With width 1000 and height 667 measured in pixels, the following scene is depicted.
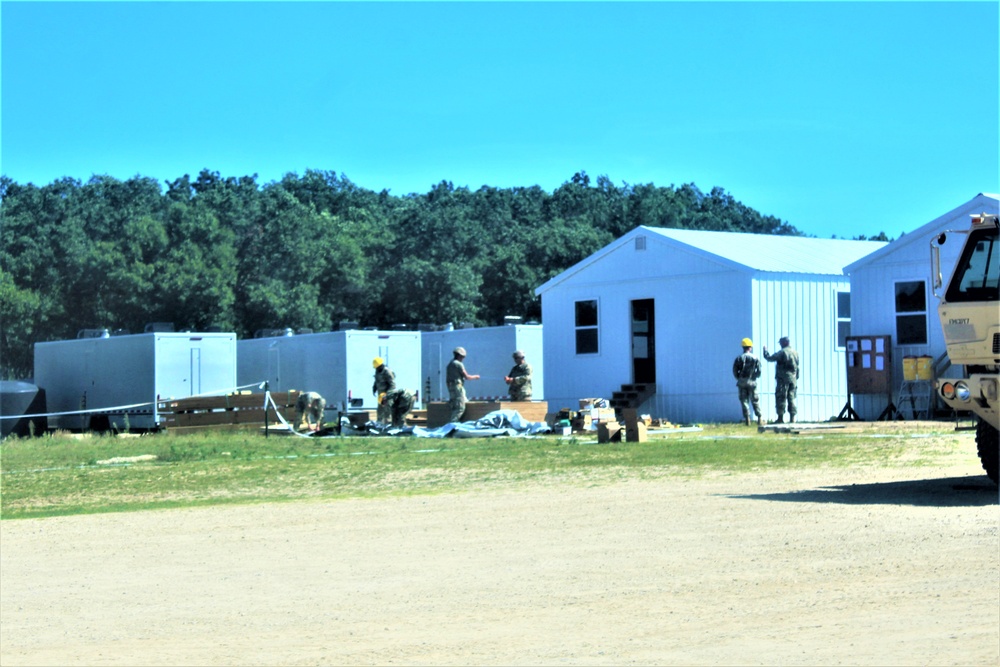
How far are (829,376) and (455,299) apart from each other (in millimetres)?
31663

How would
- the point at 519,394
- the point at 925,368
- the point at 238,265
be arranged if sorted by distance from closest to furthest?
the point at 925,368 < the point at 519,394 < the point at 238,265

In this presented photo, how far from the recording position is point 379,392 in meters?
28.1

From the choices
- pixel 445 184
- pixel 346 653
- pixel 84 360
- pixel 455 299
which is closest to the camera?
pixel 346 653

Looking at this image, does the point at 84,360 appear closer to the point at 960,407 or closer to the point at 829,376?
the point at 829,376

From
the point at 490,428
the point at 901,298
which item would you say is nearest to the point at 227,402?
the point at 490,428

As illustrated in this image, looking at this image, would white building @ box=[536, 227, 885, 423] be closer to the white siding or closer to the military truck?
the white siding

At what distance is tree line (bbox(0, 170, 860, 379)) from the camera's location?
189 ft

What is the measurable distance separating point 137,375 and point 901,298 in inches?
672

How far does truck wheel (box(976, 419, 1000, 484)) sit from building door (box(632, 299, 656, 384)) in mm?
18110

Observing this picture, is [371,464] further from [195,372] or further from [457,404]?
[195,372]

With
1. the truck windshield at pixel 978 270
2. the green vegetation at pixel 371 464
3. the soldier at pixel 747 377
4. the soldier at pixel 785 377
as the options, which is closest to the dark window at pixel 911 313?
the soldier at pixel 785 377

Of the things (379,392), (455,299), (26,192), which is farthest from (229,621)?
(26,192)

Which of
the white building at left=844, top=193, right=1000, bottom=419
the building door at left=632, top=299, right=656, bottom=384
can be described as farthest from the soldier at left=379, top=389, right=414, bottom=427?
the white building at left=844, top=193, right=1000, bottom=419

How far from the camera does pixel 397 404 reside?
27672mm
